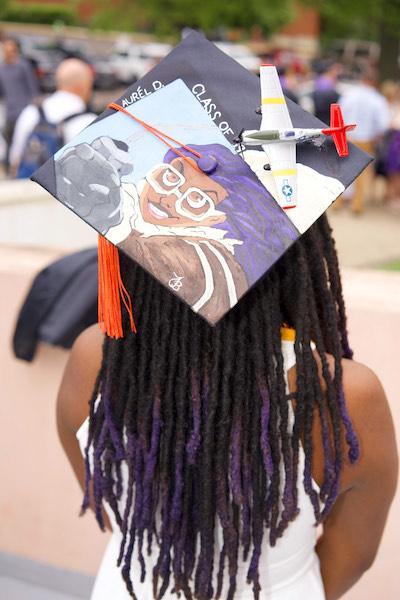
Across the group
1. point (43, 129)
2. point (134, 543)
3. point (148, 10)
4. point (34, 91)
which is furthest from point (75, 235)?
point (148, 10)

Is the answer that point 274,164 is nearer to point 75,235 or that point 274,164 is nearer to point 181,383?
point 181,383

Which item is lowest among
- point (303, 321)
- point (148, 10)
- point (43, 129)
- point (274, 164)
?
point (303, 321)

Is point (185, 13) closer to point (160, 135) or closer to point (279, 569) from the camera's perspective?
point (160, 135)

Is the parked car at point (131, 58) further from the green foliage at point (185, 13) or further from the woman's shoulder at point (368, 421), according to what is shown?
the woman's shoulder at point (368, 421)

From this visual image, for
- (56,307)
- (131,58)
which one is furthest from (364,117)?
(131,58)

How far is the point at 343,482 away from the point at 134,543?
42 cm

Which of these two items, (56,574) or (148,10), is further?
(148,10)

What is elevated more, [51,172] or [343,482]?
[51,172]

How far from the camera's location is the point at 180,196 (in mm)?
1328

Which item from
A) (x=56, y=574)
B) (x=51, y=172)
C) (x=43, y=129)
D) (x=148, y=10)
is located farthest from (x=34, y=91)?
(x=148, y=10)

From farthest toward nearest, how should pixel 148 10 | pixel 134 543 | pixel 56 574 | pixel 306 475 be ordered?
pixel 148 10, pixel 56 574, pixel 134 543, pixel 306 475

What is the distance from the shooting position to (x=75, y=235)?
4.69m

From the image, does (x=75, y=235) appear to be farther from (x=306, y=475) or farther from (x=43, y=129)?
(x=306, y=475)

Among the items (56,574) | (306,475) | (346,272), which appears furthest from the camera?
(56,574)
